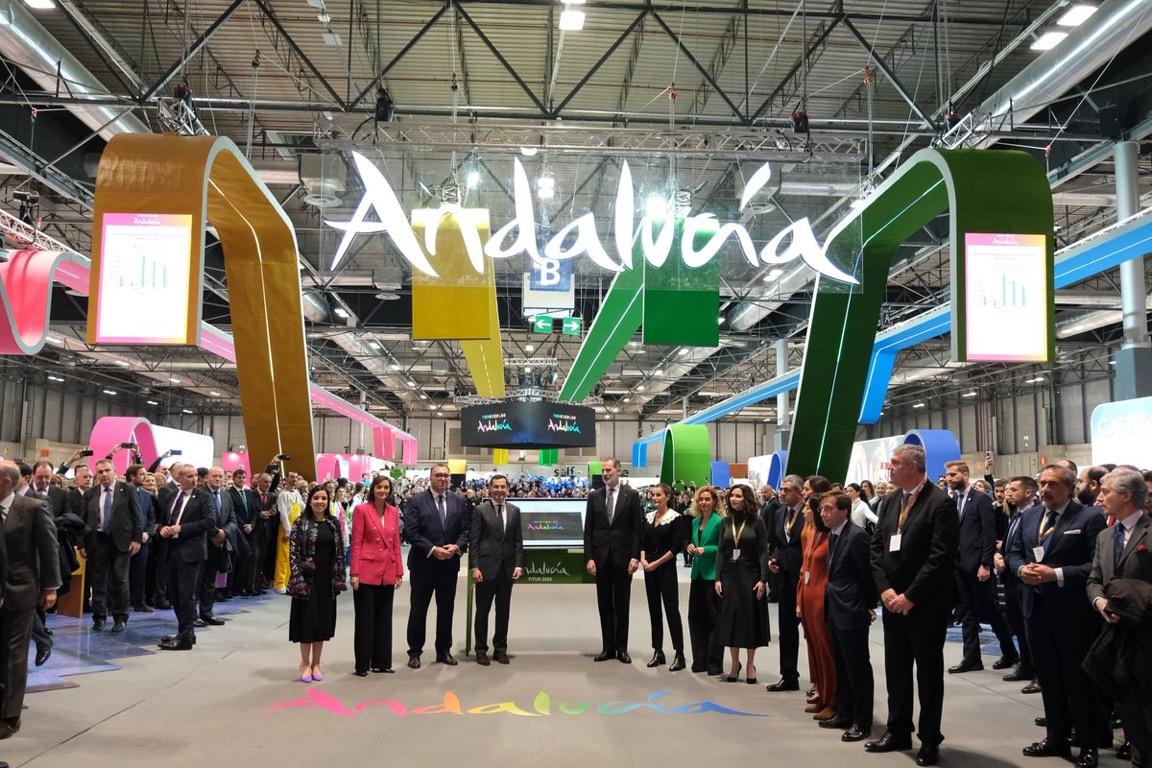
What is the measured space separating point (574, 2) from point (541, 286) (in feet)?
9.33

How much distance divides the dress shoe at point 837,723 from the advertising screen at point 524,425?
17255 mm

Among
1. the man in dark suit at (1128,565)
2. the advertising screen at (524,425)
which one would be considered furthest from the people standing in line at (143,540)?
the advertising screen at (524,425)

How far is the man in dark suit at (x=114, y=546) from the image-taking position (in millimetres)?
8203

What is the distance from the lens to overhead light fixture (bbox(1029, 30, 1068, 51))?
30.4 feet

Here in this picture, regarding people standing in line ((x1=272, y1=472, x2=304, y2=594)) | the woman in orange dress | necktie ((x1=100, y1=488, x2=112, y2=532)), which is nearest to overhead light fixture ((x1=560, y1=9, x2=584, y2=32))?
people standing in line ((x1=272, y1=472, x2=304, y2=594))

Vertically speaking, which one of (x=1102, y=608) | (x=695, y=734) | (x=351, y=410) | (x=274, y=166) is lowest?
(x=695, y=734)

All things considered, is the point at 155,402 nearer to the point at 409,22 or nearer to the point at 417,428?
the point at 417,428

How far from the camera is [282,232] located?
337 inches

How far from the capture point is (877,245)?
28.9ft

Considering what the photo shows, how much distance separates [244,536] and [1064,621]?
891 centimetres

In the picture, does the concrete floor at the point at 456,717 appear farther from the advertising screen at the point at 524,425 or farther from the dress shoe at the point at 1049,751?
the advertising screen at the point at 524,425

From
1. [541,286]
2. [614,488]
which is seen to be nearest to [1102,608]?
[614,488]

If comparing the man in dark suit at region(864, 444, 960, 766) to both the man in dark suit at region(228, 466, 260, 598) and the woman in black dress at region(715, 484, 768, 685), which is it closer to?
the woman in black dress at region(715, 484, 768, 685)

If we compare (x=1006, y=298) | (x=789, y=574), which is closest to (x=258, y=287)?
(x=789, y=574)
